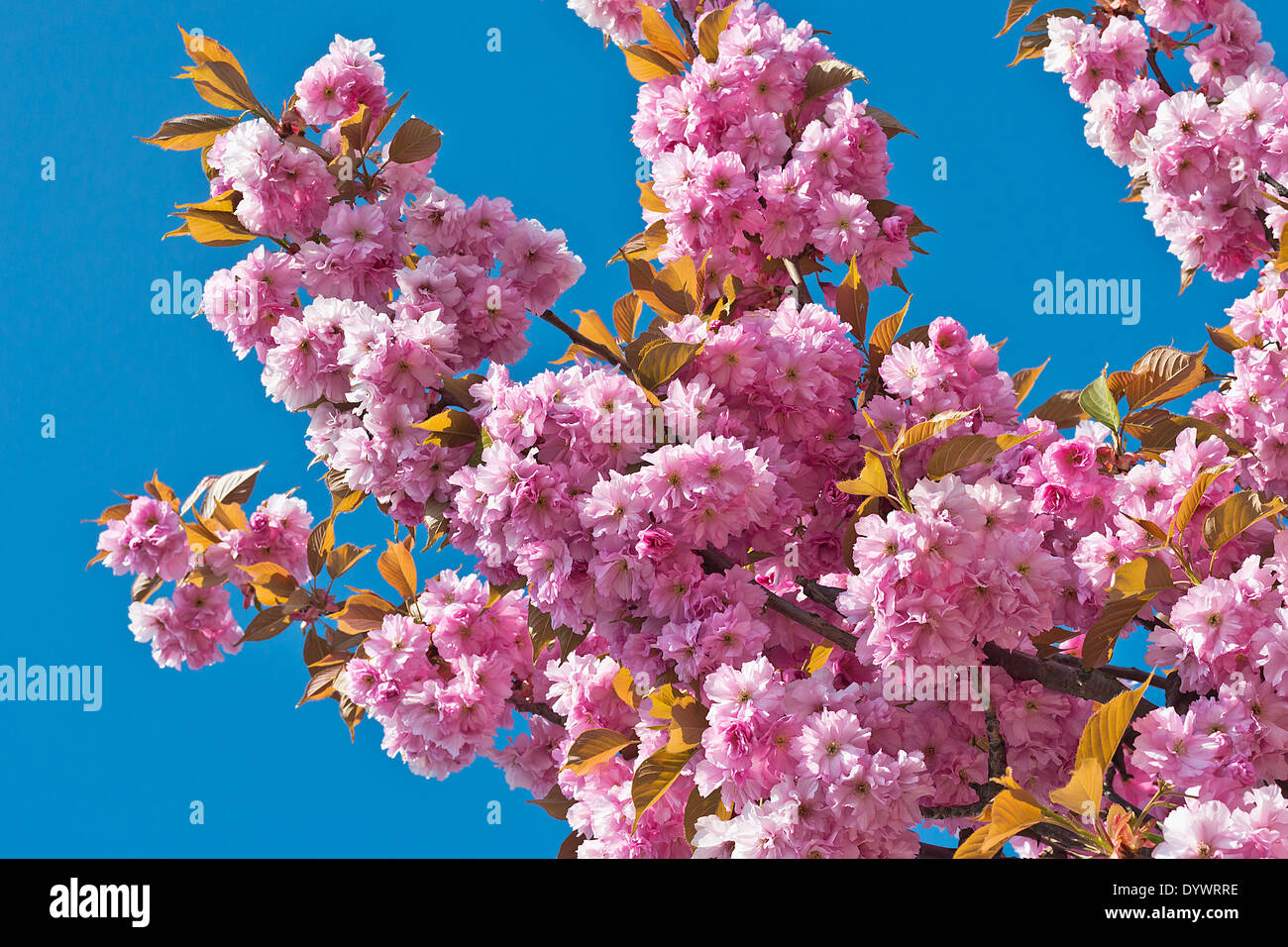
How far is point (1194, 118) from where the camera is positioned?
2.64 m

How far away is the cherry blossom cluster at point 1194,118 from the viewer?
261 centimetres

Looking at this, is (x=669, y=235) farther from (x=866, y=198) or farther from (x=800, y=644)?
(x=800, y=644)

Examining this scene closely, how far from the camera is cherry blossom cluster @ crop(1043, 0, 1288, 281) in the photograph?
261cm

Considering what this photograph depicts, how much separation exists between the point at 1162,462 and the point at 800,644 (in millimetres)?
785

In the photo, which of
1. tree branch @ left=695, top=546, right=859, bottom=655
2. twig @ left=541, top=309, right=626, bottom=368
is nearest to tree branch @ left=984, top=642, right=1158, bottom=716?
tree branch @ left=695, top=546, right=859, bottom=655

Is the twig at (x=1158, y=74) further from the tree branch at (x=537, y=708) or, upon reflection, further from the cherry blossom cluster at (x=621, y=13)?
the tree branch at (x=537, y=708)

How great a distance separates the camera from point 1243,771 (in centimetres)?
177

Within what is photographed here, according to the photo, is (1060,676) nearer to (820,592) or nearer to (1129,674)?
(1129,674)

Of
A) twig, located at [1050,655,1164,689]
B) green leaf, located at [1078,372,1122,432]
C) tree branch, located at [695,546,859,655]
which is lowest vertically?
twig, located at [1050,655,1164,689]

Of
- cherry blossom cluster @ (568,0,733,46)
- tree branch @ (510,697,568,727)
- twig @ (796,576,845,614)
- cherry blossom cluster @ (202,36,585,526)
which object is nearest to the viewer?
cherry blossom cluster @ (202,36,585,526)

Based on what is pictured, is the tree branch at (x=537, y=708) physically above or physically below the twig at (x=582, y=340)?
below

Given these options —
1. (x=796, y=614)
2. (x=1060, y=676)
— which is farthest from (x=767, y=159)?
(x=1060, y=676)

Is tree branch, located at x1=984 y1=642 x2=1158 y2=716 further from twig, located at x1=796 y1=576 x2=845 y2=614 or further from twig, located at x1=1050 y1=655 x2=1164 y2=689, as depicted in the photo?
twig, located at x1=796 y1=576 x2=845 y2=614

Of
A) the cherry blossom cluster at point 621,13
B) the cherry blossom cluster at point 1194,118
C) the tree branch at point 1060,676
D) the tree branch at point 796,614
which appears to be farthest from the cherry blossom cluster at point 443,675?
the cherry blossom cluster at point 1194,118
